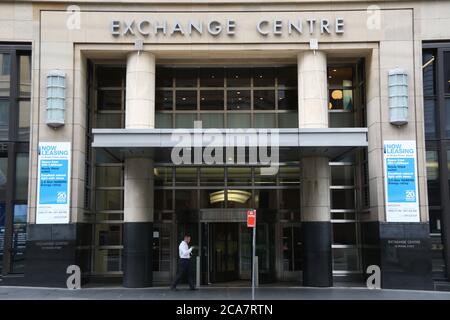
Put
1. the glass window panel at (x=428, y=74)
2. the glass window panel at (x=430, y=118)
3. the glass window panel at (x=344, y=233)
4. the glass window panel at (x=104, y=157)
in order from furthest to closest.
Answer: the glass window panel at (x=344, y=233), the glass window panel at (x=428, y=74), the glass window panel at (x=430, y=118), the glass window panel at (x=104, y=157)

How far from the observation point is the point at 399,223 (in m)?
20.5

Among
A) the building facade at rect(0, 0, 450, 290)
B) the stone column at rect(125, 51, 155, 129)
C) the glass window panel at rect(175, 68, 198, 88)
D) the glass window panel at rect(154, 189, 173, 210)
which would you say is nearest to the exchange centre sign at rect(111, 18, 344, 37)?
the building facade at rect(0, 0, 450, 290)

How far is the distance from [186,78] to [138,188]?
5.00 meters

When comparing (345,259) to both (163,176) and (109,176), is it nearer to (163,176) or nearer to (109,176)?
(163,176)

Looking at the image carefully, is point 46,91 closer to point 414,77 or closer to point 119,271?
point 119,271

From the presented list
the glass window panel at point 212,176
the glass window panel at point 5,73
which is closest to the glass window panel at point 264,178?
the glass window panel at point 212,176

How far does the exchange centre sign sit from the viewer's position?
21156 mm

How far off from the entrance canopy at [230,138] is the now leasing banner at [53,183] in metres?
3.00

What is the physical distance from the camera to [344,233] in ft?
76.1

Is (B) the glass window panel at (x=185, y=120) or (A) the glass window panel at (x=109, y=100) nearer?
(B) the glass window panel at (x=185, y=120)

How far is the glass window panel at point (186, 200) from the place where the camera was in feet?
76.4

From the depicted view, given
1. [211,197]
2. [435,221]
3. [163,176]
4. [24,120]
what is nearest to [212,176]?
[211,197]

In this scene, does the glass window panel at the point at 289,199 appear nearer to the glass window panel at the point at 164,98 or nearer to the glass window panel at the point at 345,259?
the glass window panel at the point at 345,259

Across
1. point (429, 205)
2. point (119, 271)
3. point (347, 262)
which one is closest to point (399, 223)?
point (429, 205)
